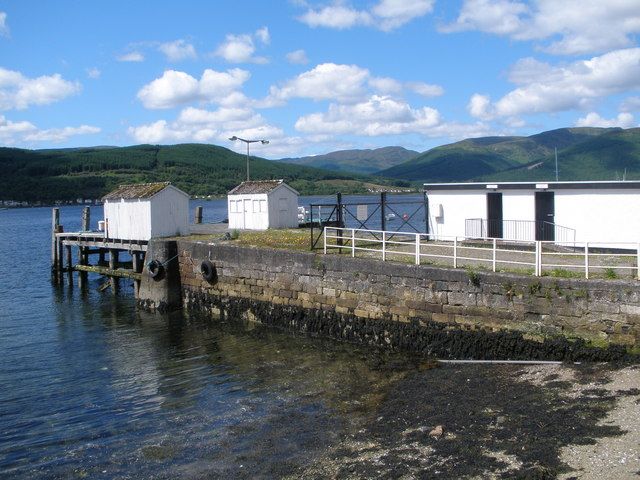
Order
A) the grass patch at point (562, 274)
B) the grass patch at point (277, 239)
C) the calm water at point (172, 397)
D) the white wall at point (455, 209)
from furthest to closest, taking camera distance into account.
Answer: the white wall at point (455, 209), the grass patch at point (277, 239), the grass patch at point (562, 274), the calm water at point (172, 397)

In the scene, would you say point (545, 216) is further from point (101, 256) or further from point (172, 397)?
point (101, 256)

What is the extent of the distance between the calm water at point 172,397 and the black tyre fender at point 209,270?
1.59 metres

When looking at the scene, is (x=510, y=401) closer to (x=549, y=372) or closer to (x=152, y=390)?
(x=549, y=372)

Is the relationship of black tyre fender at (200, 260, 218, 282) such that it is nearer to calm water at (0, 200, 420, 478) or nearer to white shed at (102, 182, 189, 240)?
calm water at (0, 200, 420, 478)

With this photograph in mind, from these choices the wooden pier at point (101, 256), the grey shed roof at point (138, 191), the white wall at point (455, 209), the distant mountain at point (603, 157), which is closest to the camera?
the white wall at point (455, 209)

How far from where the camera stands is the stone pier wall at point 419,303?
46.3 ft

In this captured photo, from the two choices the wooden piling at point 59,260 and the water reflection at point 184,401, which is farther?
the wooden piling at point 59,260

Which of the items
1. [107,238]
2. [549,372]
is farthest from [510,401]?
[107,238]

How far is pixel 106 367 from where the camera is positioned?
59.8 ft

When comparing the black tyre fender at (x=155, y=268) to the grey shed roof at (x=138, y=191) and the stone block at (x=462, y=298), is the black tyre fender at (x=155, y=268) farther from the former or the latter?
the stone block at (x=462, y=298)

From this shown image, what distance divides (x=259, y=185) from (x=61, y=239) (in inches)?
475

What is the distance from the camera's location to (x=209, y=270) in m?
24.3

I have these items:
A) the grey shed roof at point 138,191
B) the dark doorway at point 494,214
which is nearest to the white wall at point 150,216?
the grey shed roof at point 138,191

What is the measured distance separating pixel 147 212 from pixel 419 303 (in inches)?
596
